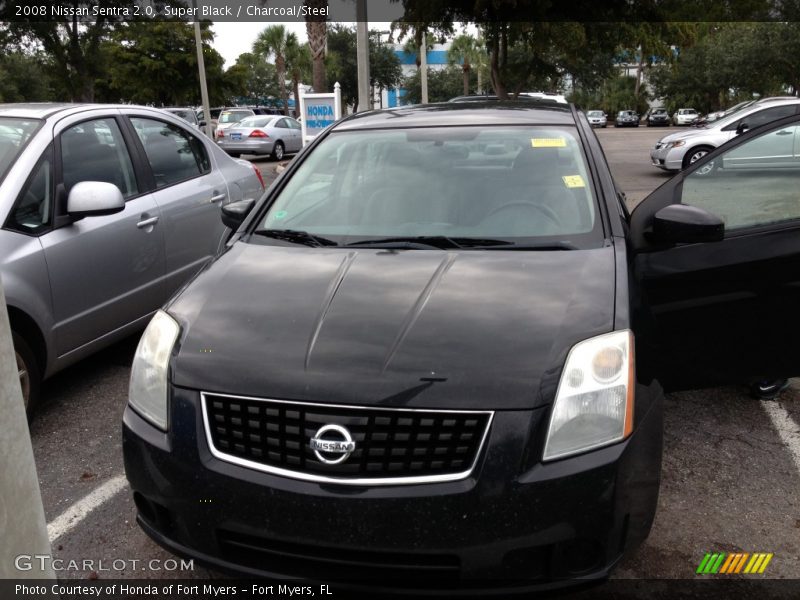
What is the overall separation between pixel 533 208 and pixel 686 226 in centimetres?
61

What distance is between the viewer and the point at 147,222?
4535mm

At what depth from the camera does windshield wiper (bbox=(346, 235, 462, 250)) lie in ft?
9.82

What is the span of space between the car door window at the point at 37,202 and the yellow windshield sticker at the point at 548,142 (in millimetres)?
2524

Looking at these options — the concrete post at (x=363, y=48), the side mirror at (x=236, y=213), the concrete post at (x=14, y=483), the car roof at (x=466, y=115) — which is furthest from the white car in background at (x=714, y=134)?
the concrete post at (x=14, y=483)

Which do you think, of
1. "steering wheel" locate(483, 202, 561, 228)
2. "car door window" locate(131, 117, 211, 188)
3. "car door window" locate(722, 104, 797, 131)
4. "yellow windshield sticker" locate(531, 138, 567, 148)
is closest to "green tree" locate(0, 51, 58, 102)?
"car door window" locate(722, 104, 797, 131)

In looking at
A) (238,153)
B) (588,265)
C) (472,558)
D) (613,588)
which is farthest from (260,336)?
(238,153)

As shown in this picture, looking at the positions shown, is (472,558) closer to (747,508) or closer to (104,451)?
(747,508)

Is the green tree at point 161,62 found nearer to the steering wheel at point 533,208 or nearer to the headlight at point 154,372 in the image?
the steering wheel at point 533,208

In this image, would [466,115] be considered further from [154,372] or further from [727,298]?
[154,372]

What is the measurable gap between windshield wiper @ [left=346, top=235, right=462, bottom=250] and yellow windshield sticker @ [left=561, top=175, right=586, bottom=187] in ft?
2.04

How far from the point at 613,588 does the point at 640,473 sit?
2.10 feet

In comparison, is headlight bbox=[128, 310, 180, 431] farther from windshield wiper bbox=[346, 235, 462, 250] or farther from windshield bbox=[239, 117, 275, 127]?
windshield bbox=[239, 117, 275, 127]

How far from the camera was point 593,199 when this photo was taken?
314 centimetres

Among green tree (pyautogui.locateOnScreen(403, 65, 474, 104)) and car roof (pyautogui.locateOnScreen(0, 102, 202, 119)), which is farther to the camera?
green tree (pyautogui.locateOnScreen(403, 65, 474, 104))
